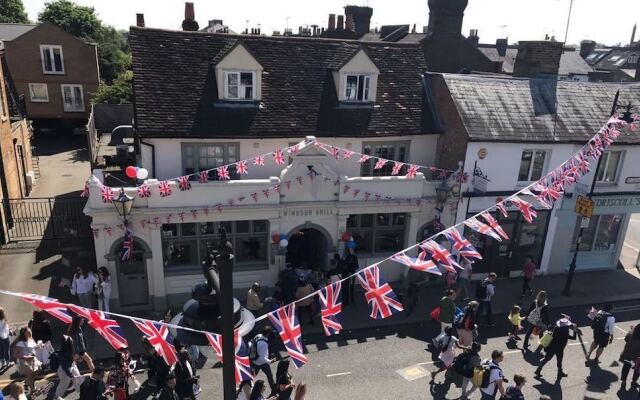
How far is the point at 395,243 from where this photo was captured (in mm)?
18562

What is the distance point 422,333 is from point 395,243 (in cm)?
411

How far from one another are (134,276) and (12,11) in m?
61.2

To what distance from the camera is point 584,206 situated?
17438 millimetres

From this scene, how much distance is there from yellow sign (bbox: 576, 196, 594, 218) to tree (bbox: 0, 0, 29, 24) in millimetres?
65591

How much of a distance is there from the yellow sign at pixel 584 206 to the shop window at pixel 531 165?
176cm

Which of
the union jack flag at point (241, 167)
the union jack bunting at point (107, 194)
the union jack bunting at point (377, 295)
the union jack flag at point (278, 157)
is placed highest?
the union jack flag at point (278, 157)

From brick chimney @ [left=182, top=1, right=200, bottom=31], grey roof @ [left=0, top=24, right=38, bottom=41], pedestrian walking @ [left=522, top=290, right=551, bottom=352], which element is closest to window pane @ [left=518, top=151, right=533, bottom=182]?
pedestrian walking @ [left=522, top=290, right=551, bottom=352]

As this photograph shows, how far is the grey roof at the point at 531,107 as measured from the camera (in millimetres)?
17969

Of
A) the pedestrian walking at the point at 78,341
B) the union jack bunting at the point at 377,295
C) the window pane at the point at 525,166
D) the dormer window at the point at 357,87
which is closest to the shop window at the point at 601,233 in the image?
the window pane at the point at 525,166

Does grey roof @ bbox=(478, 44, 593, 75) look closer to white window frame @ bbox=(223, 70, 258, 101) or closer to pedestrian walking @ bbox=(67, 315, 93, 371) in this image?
white window frame @ bbox=(223, 70, 258, 101)

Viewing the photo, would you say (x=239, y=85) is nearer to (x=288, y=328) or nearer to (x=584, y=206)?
(x=288, y=328)

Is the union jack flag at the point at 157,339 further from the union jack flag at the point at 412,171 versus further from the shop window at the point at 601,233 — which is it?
the shop window at the point at 601,233

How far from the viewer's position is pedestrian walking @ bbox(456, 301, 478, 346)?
13.1 meters

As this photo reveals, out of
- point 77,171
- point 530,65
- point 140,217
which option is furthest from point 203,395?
point 77,171
